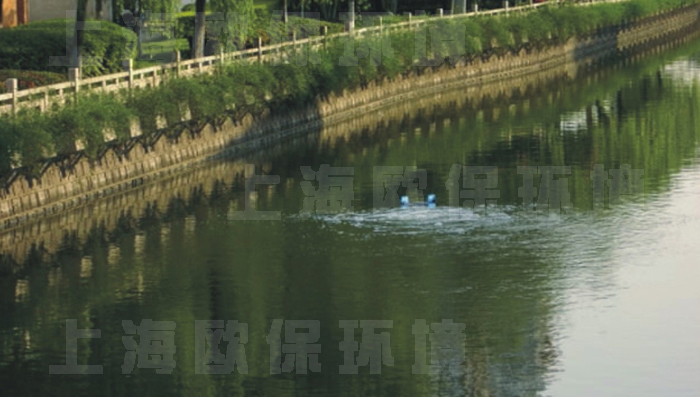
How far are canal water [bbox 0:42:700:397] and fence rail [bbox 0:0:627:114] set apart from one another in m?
3.54

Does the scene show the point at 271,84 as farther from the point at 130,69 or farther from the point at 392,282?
the point at 392,282

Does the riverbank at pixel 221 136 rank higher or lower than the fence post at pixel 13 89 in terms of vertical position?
lower

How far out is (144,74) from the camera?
6397 centimetres

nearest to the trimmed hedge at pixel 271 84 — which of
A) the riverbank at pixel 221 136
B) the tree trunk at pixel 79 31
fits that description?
the riverbank at pixel 221 136

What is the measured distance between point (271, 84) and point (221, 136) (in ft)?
14.3

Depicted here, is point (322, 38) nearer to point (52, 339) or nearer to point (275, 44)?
point (275, 44)

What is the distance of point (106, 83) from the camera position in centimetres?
6191

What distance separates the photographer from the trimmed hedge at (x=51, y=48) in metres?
64.6

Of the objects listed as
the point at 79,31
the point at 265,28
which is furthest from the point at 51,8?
the point at 79,31

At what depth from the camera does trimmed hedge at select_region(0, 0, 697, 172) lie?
5266 cm

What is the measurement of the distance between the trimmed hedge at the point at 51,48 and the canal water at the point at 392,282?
5.98 metres

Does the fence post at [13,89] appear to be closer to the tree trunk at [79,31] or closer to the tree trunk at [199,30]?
the tree trunk at [79,31]

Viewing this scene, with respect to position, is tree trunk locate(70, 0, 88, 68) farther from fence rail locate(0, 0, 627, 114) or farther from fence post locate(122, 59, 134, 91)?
fence post locate(122, 59, 134, 91)

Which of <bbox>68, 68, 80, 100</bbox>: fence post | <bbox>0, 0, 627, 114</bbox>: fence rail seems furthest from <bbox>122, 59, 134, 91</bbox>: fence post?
<bbox>68, 68, 80, 100</bbox>: fence post
